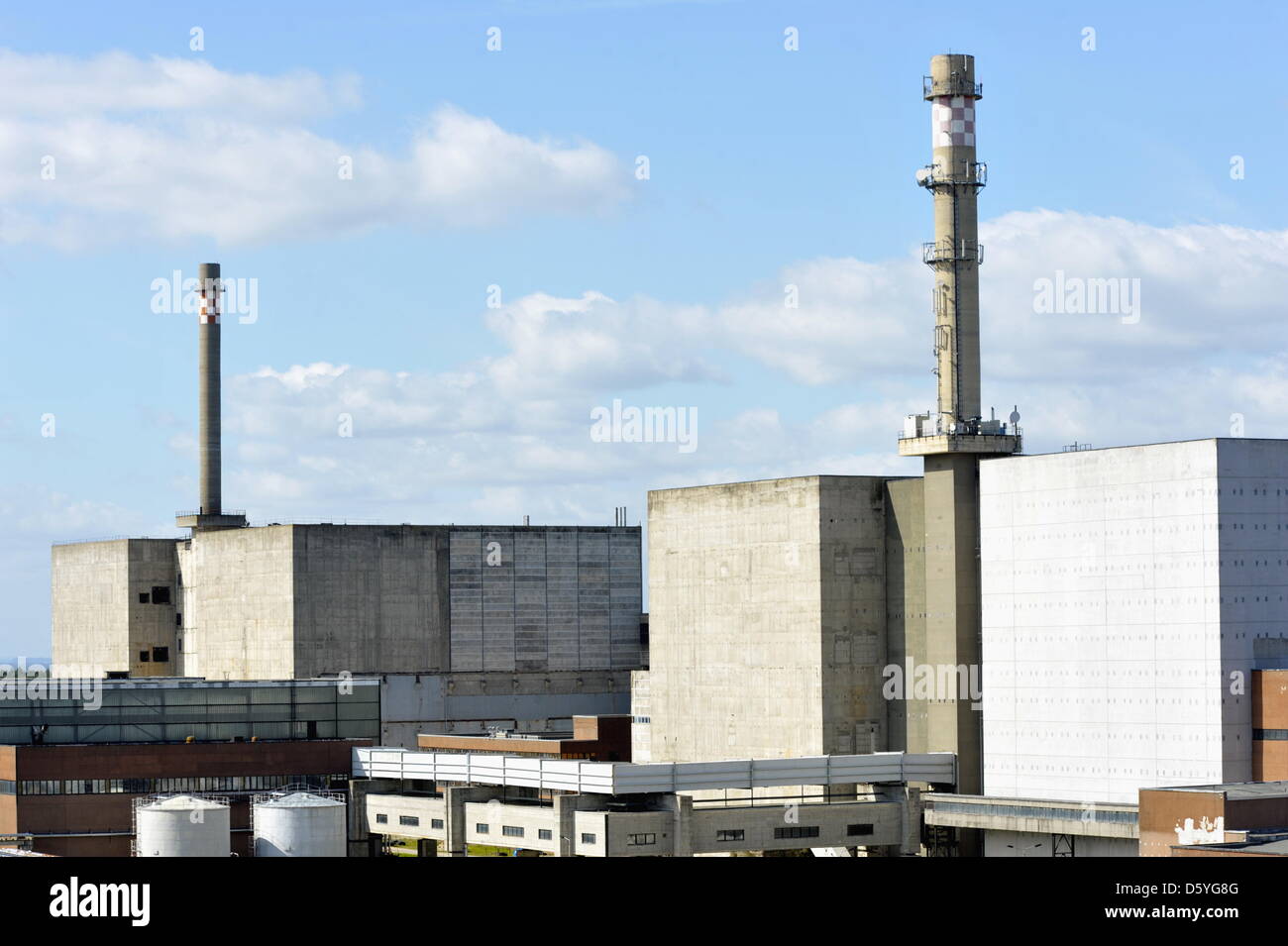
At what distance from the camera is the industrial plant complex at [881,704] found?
7725 centimetres

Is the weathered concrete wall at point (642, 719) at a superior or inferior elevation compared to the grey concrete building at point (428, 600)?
inferior

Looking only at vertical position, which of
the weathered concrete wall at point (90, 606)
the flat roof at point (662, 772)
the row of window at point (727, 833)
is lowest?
the row of window at point (727, 833)

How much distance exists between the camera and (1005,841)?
85.2 m

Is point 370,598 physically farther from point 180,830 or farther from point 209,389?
point 180,830

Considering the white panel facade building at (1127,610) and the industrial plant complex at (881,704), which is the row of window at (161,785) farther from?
the white panel facade building at (1127,610)

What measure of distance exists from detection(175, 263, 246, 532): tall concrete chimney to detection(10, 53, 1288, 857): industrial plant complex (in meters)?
45.7

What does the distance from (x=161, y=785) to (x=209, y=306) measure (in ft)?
214

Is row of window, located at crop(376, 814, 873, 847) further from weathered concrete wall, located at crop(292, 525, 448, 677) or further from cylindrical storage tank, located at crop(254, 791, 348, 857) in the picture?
weathered concrete wall, located at crop(292, 525, 448, 677)

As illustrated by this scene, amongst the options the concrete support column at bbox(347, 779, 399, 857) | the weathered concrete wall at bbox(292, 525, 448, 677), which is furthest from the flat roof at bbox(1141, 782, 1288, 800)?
the weathered concrete wall at bbox(292, 525, 448, 677)

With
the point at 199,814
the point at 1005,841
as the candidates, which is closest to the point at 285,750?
the point at 199,814

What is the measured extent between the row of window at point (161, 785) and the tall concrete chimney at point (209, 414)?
58142mm

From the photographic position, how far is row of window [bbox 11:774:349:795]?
90.6m

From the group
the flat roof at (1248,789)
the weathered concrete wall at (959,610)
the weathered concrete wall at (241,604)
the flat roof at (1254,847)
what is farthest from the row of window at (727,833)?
the weathered concrete wall at (241,604)
